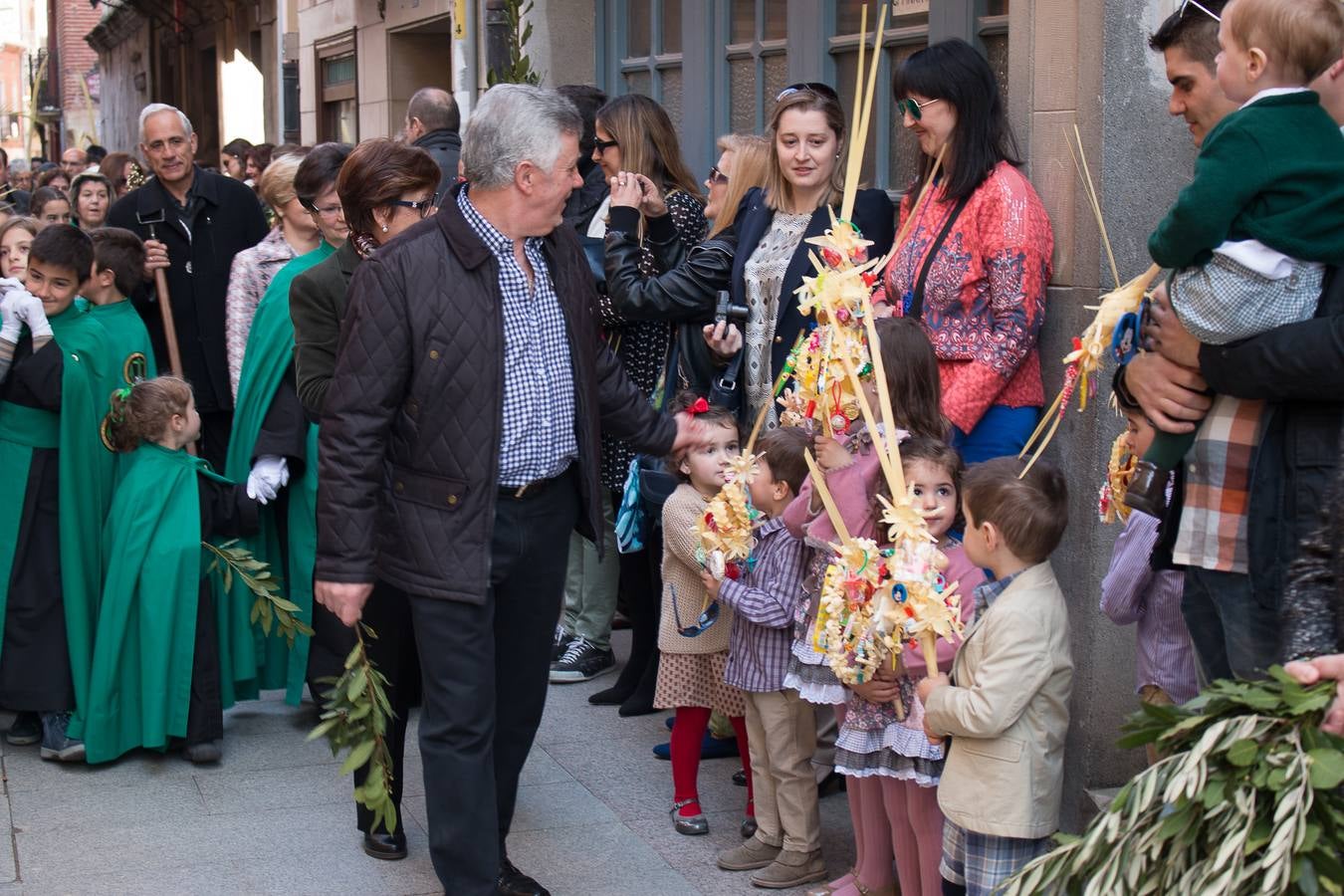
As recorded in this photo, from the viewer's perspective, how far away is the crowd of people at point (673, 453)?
9.62 ft

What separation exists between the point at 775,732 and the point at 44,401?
2.79 m

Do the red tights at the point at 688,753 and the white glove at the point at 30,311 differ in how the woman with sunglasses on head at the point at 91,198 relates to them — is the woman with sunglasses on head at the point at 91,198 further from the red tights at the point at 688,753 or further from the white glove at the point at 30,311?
the red tights at the point at 688,753

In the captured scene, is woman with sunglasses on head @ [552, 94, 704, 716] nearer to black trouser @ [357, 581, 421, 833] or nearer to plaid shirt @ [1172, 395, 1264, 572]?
black trouser @ [357, 581, 421, 833]

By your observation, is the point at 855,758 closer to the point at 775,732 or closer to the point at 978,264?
the point at 775,732

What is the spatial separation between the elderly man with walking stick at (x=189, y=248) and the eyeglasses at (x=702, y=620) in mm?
2662

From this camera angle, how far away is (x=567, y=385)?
4.15 m

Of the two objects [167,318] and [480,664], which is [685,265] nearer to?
[480,664]

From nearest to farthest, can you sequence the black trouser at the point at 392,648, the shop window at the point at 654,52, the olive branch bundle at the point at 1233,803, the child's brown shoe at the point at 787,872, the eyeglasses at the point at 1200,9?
the olive branch bundle at the point at 1233,803
the eyeglasses at the point at 1200,9
the black trouser at the point at 392,648
the child's brown shoe at the point at 787,872
the shop window at the point at 654,52

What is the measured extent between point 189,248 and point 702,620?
11.1 feet

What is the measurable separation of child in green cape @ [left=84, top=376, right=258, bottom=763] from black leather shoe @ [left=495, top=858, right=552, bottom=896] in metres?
1.57

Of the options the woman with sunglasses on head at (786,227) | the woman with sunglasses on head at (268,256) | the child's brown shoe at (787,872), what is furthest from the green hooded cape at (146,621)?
the child's brown shoe at (787,872)

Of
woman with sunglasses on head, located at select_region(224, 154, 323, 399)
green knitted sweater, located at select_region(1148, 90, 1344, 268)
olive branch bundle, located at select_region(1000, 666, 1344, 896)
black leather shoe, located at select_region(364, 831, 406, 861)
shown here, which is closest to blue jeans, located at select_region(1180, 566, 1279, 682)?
olive branch bundle, located at select_region(1000, 666, 1344, 896)

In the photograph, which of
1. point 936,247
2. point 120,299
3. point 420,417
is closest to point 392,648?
point 420,417

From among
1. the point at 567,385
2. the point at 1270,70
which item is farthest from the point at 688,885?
the point at 1270,70
